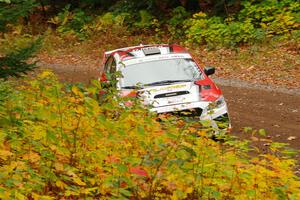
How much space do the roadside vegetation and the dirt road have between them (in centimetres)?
59

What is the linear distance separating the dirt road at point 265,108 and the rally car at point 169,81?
1.41 meters

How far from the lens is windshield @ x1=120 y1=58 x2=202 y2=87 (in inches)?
391

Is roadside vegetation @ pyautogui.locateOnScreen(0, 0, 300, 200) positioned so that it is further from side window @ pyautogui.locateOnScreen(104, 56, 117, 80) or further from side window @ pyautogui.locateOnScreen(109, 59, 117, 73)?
side window @ pyautogui.locateOnScreen(109, 59, 117, 73)

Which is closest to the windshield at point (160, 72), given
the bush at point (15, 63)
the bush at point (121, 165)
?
the bush at point (15, 63)

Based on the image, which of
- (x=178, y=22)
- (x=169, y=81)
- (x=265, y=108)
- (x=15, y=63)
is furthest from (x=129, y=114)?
(x=178, y=22)

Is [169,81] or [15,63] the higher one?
[15,63]

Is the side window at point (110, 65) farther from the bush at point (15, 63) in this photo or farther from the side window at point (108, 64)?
the bush at point (15, 63)

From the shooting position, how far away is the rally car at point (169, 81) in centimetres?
912

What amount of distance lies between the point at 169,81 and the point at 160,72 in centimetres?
42

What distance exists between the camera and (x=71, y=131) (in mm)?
5473

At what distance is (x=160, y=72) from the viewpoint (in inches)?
400

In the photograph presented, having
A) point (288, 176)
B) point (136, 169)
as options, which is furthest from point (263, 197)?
point (136, 169)

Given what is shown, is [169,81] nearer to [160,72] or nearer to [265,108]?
[160,72]

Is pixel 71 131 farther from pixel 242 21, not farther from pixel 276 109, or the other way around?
pixel 242 21
